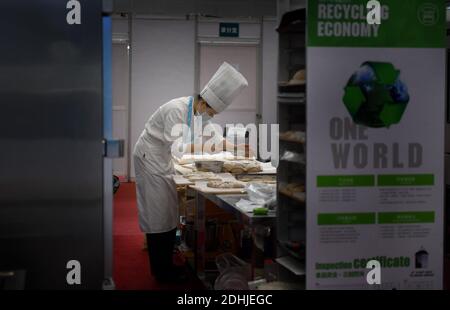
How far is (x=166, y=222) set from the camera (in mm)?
5152

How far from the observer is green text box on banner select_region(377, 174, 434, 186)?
304 cm

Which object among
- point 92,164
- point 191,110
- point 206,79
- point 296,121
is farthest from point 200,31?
point 92,164

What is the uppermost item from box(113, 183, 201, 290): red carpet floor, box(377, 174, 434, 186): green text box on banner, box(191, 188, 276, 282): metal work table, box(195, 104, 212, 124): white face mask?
box(195, 104, 212, 124): white face mask

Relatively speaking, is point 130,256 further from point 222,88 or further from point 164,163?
point 222,88

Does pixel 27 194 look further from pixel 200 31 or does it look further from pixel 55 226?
pixel 200 31

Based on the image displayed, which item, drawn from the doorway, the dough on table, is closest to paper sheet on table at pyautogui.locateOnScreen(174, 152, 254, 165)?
the dough on table

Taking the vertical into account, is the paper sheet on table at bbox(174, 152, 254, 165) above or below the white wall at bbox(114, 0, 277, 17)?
below

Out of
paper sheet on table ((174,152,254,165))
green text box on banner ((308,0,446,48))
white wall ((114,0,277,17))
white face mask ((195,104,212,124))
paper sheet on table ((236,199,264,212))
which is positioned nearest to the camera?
green text box on banner ((308,0,446,48))

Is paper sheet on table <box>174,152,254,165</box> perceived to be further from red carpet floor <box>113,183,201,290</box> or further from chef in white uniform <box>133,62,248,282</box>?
red carpet floor <box>113,183,201,290</box>

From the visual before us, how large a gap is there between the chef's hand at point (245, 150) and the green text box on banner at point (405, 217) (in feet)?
11.3

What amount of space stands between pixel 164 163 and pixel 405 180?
2.52 meters

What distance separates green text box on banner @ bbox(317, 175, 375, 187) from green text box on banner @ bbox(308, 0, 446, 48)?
593 mm

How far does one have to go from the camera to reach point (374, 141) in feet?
9.93

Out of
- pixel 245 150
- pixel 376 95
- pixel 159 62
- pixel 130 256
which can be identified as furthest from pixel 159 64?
pixel 376 95
